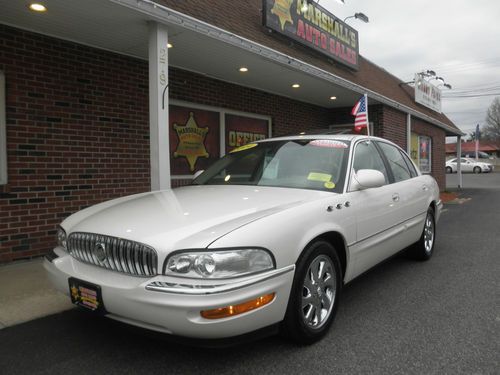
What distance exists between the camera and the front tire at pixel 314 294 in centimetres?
263

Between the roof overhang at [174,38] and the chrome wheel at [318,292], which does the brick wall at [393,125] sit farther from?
the chrome wheel at [318,292]

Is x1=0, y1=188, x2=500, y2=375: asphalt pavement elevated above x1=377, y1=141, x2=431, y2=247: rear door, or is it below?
below

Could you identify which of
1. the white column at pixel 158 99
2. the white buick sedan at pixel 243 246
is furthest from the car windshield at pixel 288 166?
the white column at pixel 158 99

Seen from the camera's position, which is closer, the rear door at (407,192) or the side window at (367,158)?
the side window at (367,158)

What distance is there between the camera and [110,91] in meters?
6.05

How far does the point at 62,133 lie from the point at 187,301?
423 centimetres

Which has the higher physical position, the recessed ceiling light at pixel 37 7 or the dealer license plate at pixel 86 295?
the recessed ceiling light at pixel 37 7

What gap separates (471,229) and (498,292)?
407 centimetres

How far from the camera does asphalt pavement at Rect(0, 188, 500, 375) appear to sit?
2.54m

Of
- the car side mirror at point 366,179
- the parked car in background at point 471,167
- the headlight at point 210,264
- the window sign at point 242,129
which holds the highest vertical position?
the window sign at point 242,129

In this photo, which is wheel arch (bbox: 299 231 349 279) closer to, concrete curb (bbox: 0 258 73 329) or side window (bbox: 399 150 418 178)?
side window (bbox: 399 150 418 178)

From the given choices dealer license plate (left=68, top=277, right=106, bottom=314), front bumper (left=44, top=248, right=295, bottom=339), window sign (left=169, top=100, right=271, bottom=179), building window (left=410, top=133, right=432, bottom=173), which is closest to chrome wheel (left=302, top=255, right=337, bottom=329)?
front bumper (left=44, top=248, right=295, bottom=339)

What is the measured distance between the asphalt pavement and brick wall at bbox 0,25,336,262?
2.24 metres

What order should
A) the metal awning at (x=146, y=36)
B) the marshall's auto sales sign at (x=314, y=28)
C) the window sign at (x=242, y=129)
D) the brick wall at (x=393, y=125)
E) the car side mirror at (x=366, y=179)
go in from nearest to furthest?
the car side mirror at (x=366, y=179)
the metal awning at (x=146, y=36)
the marshall's auto sales sign at (x=314, y=28)
the window sign at (x=242, y=129)
the brick wall at (x=393, y=125)
